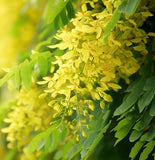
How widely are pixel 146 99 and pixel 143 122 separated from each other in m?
0.06

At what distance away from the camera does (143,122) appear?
0.85m

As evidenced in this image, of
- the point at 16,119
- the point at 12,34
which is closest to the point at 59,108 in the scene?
the point at 16,119

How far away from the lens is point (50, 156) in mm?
1496

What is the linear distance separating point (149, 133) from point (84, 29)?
0.33 meters

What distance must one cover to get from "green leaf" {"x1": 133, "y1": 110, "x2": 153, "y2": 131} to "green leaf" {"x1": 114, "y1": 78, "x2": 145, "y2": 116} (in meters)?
0.05

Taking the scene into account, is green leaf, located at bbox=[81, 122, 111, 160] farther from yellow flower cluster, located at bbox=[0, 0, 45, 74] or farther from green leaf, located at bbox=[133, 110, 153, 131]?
yellow flower cluster, located at bbox=[0, 0, 45, 74]

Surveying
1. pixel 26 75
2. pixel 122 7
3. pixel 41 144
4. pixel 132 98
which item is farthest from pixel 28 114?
pixel 122 7

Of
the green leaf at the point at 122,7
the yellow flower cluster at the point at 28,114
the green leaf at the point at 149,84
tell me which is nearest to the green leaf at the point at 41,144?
the yellow flower cluster at the point at 28,114

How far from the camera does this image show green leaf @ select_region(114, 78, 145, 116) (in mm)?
864

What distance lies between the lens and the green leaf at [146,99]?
0.83 metres

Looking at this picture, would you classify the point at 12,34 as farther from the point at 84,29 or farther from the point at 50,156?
the point at 84,29

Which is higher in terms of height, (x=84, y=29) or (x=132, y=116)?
(x=84, y=29)

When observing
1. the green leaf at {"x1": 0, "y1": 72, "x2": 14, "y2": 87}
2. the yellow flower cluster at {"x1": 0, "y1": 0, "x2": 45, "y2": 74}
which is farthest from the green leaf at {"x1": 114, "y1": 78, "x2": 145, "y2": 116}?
the yellow flower cluster at {"x1": 0, "y1": 0, "x2": 45, "y2": 74}

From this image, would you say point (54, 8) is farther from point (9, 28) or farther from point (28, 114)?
point (9, 28)
